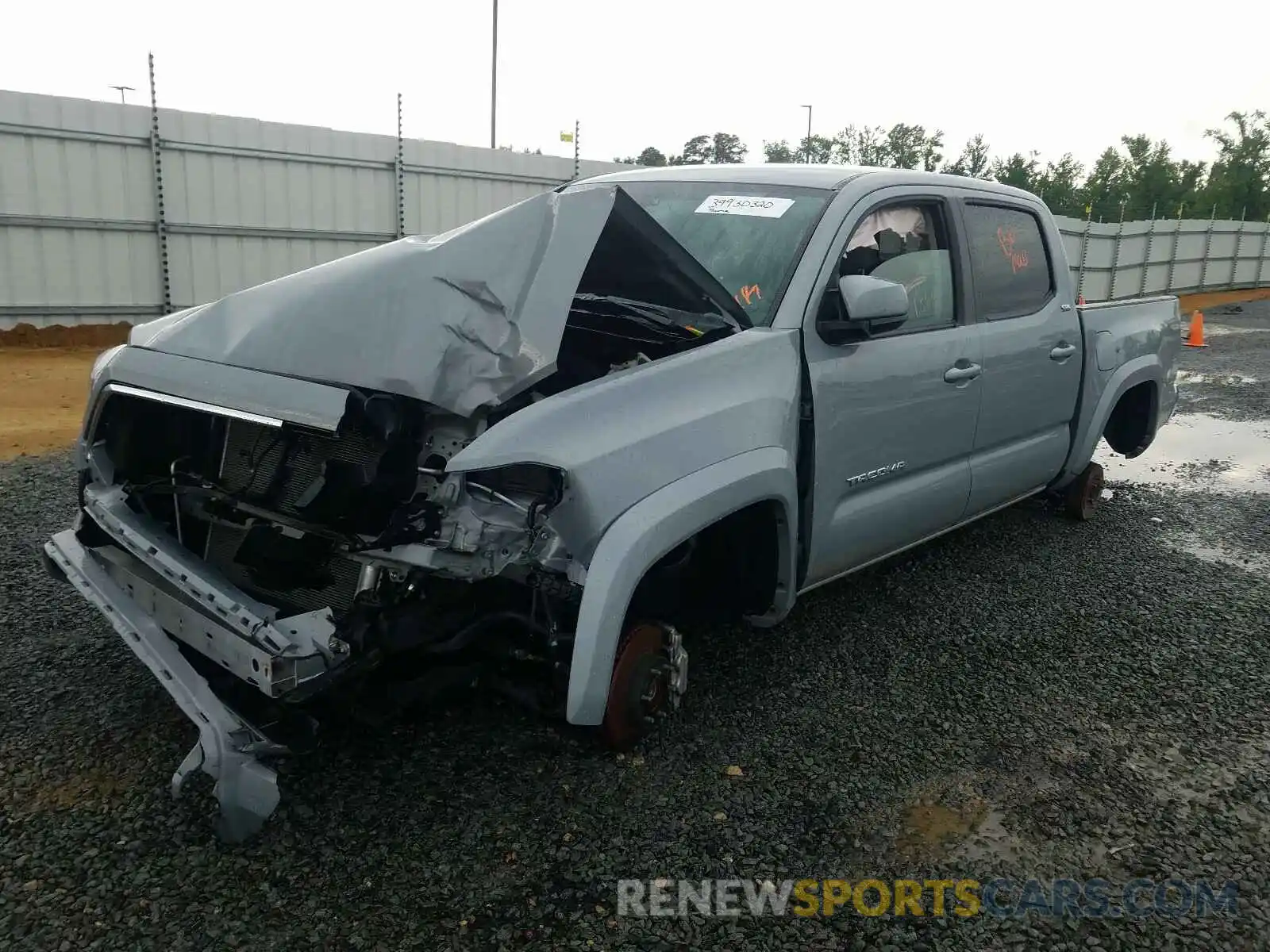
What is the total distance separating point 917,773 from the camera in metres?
3.04

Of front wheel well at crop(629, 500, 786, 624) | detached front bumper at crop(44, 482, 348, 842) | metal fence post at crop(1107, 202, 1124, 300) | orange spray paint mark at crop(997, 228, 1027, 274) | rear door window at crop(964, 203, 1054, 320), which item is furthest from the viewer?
metal fence post at crop(1107, 202, 1124, 300)

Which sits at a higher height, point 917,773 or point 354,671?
point 354,671

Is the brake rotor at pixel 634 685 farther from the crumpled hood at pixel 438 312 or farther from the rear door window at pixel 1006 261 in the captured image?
the rear door window at pixel 1006 261

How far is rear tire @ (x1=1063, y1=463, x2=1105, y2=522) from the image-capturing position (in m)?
5.65

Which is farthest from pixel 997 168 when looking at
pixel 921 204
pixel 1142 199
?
pixel 921 204

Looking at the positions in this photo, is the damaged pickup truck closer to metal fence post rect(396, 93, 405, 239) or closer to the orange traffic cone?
metal fence post rect(396, 93, 405, 239)

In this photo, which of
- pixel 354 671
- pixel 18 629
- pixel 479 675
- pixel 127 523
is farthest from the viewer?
pixel 18 629

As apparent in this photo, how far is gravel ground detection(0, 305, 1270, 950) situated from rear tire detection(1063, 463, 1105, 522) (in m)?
1.45

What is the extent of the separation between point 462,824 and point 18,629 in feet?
7.40

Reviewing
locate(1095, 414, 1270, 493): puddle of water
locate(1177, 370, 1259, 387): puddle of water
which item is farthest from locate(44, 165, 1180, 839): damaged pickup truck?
locate(1177, 370, 1259, 387): puddle of water

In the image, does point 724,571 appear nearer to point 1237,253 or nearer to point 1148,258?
point 1148,258

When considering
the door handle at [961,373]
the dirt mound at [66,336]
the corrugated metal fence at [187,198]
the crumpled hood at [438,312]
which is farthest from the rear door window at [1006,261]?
the corrugated metal fence at [187,198]

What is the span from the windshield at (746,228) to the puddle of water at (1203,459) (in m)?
4.34

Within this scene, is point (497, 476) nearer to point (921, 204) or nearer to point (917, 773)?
point (917, 773)
